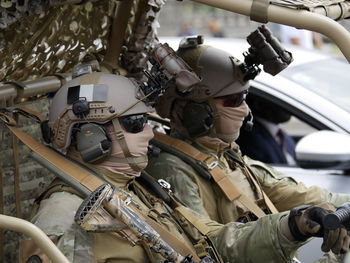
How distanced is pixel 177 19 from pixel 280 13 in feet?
66.5

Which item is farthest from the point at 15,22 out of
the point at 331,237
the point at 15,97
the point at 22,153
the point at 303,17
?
the point at 331,237

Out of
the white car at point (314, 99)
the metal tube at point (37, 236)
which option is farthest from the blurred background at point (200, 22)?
the metal tube at point (37, 236)

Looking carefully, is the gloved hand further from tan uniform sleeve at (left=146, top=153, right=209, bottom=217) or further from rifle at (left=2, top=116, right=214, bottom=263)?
tan uniform sleeve at (left=146, top=153, right=209, bottom=217)

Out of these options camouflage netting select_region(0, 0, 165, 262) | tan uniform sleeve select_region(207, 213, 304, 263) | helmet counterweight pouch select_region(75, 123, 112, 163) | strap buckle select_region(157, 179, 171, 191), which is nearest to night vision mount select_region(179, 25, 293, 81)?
camouflage netting select_region(0, 0, 165, 262)

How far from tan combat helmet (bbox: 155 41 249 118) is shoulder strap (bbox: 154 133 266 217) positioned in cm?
20

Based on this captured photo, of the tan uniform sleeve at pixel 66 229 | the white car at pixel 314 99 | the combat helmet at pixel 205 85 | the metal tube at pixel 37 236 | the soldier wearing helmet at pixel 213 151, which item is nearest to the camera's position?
the metal tube at pixel 37 236

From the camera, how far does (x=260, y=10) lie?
355 centimetres

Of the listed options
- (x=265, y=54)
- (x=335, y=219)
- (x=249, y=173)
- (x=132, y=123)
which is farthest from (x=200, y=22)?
(x=335, y=219)

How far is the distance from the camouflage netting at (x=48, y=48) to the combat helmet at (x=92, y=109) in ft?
1.24

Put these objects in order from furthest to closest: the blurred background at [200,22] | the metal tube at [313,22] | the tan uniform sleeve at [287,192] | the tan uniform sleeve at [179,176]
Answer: the blurred background at [200,22] < the tan uniform sleeve at [287,192] < the tan uniform sleeve at [179,176] < the metal tube at [313,22]

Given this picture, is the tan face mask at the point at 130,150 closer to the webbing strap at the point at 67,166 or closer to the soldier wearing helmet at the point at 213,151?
the webbing strap at the point at 67,166

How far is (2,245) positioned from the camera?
443 centimetres

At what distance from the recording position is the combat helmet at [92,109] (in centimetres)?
404

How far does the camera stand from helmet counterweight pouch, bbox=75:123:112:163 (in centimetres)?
402
